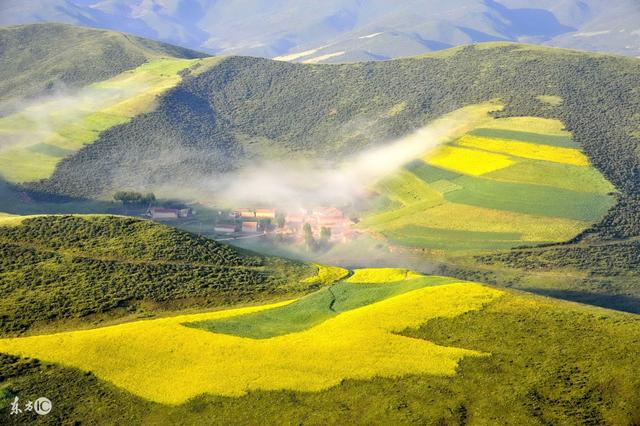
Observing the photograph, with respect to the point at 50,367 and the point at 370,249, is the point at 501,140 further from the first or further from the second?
the point at 50,367

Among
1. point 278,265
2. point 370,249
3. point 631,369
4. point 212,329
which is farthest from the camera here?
point 370,249

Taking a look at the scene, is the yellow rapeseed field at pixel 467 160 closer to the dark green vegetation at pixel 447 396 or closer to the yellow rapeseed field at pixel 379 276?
the yellow rapeseed field at pixel 379 276

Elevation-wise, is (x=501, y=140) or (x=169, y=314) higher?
(x=501, y=140)

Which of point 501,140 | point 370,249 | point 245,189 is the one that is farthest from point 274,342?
point 501,140

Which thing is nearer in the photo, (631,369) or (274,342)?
(631,369)

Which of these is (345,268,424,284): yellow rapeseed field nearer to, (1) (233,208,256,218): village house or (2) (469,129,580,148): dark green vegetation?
(1) (233,208,256,218): village house

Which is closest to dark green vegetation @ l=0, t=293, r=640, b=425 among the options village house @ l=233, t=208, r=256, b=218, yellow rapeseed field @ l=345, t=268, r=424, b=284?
yellow rapeseed field @ l=345, t=268, r=424, b=284
